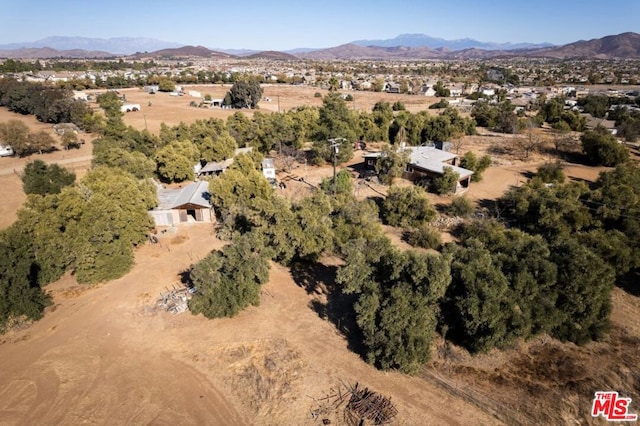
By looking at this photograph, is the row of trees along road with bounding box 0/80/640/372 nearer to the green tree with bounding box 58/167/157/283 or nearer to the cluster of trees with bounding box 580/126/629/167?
the green tree with bounding box 58/167/157/283

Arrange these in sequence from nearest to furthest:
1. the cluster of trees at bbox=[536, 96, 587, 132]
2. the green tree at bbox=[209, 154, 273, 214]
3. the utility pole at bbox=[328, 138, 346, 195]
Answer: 1. the green tree at bbox=[209, 154, 273, 214]
2. the utility pole at bbox=[328, 138, 346, 195]
3. the cluster of trees at bbox=[536, 96, 587, 132]

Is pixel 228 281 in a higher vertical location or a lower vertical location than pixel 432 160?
lower

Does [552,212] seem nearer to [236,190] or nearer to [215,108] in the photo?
[236,190]

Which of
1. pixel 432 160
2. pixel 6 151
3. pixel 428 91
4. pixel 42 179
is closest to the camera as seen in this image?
pixel 42 179

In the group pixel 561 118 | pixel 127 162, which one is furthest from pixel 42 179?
pixel 561 118

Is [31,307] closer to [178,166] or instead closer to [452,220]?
[178,166]

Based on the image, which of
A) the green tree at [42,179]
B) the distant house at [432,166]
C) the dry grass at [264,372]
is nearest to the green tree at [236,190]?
the dry grass at [264,372]

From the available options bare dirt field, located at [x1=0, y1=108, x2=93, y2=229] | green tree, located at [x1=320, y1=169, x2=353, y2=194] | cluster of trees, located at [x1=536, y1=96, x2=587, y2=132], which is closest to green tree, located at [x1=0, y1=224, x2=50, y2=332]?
bare dirt field, located at [x1=0, y1=108, x2=93, y2=229]
